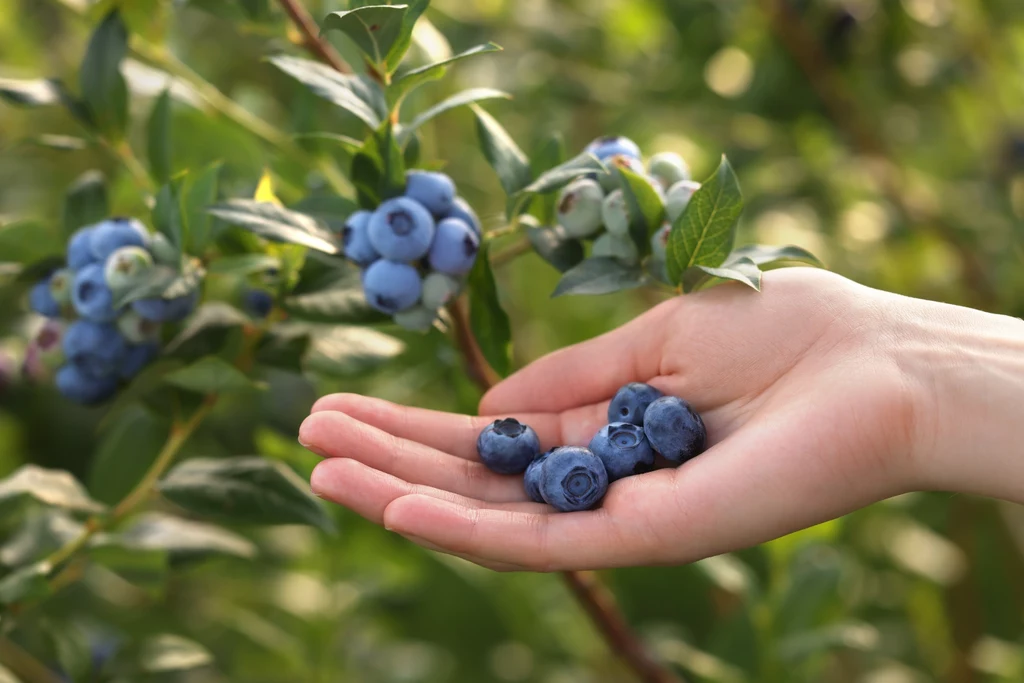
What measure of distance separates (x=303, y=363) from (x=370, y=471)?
383 millimetres

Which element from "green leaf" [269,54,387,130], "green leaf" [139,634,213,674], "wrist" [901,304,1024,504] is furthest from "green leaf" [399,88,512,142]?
"green leaf" [139,634,213,674]

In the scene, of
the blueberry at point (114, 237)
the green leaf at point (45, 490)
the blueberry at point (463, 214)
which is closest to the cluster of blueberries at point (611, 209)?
the blueberry at point (463, 214)

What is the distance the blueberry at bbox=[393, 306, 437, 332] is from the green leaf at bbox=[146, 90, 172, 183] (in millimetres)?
510

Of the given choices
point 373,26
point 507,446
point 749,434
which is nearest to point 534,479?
point 507,446

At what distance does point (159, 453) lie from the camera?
1.56m

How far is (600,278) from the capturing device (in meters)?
1.21

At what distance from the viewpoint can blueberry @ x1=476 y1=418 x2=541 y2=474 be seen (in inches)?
48.6

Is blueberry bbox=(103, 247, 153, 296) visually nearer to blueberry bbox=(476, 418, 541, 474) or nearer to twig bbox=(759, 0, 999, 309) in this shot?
blueberry bbox=(476, 418, 541, 474)

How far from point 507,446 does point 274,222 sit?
0.42 m

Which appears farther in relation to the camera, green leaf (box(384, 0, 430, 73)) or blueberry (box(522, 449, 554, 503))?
blueberry (box(522, 449, 554, 503))

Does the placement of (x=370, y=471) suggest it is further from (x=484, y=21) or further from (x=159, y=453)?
(x=484, y=21)

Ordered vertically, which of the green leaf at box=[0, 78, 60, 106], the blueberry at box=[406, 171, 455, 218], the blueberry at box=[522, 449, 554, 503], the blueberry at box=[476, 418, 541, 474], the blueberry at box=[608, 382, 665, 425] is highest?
the green leaf at box=[0, 78, 60, 106]

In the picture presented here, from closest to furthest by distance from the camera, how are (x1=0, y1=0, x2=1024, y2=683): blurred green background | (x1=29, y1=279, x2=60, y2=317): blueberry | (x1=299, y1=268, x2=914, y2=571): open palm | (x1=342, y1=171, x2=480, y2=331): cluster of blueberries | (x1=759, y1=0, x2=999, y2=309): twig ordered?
(x1=299, y1=268, x2=914, y2=571): open palm → (x1=342, y1=171, x2=480, y2=331): cluster of blueberries → (x1=29, y1=279, x2=60, y2=317): blueberry → (x1=0, y1=0, x2=1024, y2=683): blurred green background → (x1=759, y1=0, x2=999, y2=309): twig

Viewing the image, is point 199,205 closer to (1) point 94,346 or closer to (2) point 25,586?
(1) point 94,346
